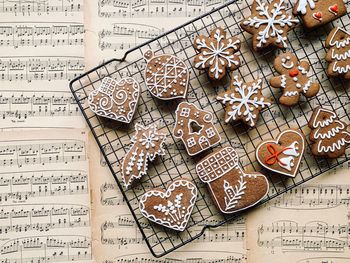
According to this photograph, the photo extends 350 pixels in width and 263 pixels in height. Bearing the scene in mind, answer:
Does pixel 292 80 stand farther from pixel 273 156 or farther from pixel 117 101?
pixel 117 101

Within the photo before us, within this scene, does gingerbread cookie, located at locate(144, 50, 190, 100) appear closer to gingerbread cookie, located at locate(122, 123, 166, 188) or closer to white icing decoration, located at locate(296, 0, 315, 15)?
gingerbread cookie, located at locate(122, 123, 166, 188)

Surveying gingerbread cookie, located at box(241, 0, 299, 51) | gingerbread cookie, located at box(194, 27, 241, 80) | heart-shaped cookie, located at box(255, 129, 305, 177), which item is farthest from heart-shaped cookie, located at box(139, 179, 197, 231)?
gingerbread cookie, located at box(241, 0, 299, 51)

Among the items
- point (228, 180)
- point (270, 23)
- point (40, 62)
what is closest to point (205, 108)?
point (228, 180)

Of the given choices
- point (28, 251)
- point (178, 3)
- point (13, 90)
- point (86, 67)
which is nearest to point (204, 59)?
point (178, 3)

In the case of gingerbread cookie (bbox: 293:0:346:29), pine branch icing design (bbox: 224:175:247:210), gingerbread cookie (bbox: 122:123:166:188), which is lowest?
pine branch icing design (bbox: 224:175:247:210)

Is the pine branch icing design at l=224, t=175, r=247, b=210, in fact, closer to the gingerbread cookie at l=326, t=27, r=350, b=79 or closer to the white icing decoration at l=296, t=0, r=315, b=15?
the gingerbread cookie at l=326, t=27, r=350, b=79

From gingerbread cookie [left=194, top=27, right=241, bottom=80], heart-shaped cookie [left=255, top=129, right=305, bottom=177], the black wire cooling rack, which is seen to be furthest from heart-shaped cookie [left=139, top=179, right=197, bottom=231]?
gingerbread cookie [left=194, top=27, right=241, bottom=80]

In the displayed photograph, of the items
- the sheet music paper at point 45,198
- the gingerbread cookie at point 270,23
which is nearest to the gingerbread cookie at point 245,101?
the gingerbread cookie at point 270,23

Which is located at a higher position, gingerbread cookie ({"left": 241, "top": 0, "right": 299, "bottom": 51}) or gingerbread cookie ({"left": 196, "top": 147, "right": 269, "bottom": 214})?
gingerbread cookie ({"left": 241, "top": 0, "right": 299, "bottom": 51})

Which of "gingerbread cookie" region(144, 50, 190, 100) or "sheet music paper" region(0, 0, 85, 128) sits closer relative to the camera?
"gingerbread cookie" region(144, 50, 190, 100)
